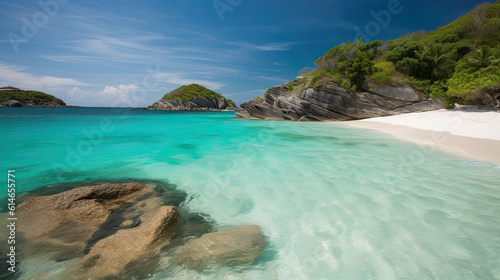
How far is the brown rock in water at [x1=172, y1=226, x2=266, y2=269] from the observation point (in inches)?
113

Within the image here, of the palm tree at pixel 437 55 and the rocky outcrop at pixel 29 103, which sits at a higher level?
the palm tree at pixel 437 55

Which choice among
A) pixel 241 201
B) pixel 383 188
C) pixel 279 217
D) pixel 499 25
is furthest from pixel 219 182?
pixel 499 25

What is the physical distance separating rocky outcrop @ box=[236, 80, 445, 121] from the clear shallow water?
18.8 meters

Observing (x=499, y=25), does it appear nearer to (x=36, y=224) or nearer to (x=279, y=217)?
(x=279, y=217)

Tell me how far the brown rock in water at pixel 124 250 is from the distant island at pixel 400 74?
1037 inches

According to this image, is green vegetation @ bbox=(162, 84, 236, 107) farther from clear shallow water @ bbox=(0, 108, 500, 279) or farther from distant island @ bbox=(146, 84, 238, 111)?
clear shallow water @ bbox=(0, 108, 500, 279)

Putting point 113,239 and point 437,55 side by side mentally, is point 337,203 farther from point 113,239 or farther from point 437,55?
point 437,55

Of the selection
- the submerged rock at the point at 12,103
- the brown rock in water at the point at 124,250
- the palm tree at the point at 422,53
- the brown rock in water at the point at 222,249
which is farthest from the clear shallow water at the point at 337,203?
the submerged rock at the point at 12,103

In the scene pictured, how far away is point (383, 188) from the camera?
18.0ft

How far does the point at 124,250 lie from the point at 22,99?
164 metres

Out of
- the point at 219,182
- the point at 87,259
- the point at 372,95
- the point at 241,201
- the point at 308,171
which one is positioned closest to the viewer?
the point at 87,259

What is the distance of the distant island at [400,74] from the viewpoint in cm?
2239

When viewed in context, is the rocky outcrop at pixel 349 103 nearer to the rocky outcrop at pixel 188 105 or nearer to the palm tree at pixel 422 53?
the palm tree at pixel 422 53

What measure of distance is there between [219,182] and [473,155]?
10557mm
